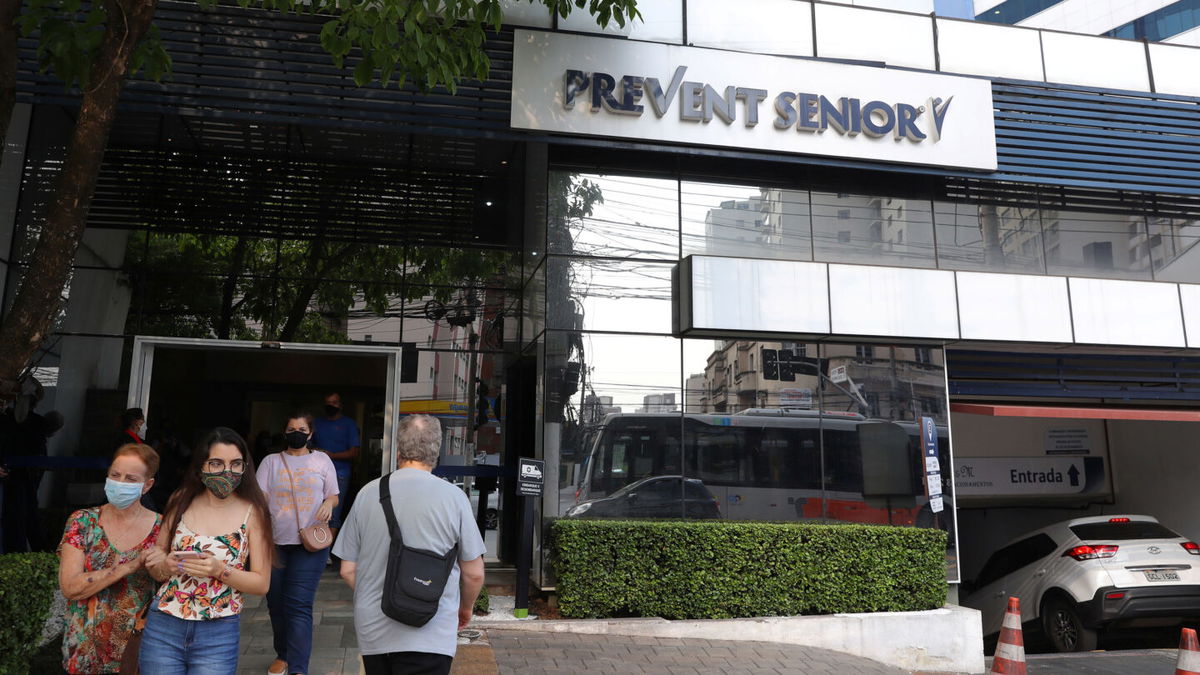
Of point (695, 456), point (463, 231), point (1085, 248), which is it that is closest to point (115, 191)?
point (463, 231)

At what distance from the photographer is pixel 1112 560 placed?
364 inches

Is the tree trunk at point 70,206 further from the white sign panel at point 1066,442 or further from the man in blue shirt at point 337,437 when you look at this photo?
the white sign panel at point 1066,442

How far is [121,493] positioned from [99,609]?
0.50 meters

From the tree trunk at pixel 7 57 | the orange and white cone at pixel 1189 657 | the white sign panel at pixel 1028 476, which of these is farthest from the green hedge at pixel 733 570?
the white sign panel at pixel 1028 476

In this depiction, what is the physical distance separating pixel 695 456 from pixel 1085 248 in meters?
6.04

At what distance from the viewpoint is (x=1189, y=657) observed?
18.9 ft

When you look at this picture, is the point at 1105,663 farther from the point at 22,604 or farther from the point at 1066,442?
the point at 22,604

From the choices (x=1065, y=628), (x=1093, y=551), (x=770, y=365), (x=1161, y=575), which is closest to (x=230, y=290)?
(x=770, y=365)

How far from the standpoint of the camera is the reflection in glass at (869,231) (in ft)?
32.6

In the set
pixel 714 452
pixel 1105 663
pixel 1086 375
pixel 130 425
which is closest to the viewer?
pixel 130 425

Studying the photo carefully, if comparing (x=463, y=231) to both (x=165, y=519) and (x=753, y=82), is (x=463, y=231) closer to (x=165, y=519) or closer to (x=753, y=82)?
(x=753, y=82)

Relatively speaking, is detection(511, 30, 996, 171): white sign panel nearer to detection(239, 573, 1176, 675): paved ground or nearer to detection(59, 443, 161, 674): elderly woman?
detection(239, 573, 1176, 675): paved ground

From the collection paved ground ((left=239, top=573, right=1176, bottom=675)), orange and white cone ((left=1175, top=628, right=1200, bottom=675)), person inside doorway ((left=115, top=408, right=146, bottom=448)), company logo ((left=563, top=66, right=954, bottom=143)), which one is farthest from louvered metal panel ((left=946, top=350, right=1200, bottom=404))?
person inside doorway ((left=115, top=408, right=146, bottom=448))

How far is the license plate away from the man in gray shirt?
879cm
